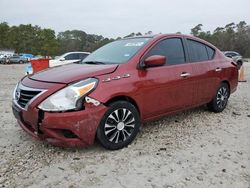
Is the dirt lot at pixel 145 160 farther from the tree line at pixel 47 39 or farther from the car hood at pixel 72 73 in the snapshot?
the tree line at pixel 47 39

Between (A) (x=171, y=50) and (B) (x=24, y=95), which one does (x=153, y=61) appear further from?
(B) (x=24, y=95)

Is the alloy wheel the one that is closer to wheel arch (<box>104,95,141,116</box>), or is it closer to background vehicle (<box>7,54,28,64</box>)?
wheel arch (<box>104,95,141,116</box>)

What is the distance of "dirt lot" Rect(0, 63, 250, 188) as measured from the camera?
332 centimetres

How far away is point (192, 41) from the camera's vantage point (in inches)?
222

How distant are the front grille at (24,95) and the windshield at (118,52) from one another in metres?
1.25

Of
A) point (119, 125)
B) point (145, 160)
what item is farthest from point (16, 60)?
point (145, 160)

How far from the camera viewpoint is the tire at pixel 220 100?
6114mm

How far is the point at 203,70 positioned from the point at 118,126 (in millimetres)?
2280

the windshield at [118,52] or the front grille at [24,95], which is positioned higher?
the windshield at [118,52]

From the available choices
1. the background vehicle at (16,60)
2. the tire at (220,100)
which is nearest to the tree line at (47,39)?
the background vehicle at (16,60)

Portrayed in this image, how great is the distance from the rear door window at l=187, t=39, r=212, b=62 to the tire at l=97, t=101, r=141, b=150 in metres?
1.84

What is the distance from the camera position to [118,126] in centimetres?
411

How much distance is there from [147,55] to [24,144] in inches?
87.4

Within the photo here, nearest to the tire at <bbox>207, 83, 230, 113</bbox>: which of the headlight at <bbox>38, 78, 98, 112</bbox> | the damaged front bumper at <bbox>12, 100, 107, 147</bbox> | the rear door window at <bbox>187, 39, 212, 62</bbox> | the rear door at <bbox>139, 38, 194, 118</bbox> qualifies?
the rear door window at <bbox>187, 39, 212, 62</bbox>
